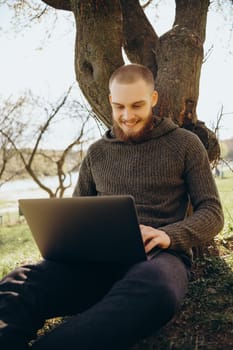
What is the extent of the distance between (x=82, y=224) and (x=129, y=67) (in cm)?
117

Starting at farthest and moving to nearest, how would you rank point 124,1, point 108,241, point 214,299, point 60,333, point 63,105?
point 63,105 < point 124,1 < point 214,299 < point 108,241 < point 60,333

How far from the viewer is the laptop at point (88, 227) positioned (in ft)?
6.30

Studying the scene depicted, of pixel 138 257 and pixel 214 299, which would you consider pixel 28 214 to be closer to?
pixel 138 257

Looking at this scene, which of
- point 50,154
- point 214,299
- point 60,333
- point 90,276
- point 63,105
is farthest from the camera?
point 50,154

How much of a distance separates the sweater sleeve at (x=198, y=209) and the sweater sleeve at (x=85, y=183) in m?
0.70

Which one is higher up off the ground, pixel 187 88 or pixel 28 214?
pixel 187 88

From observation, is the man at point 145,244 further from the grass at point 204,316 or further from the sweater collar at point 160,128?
the grass at point 204,316

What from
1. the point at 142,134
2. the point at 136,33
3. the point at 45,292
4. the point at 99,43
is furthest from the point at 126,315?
the point at 136,33

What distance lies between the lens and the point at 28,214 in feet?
7.55

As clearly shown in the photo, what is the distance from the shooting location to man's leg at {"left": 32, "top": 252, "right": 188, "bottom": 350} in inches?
66.7

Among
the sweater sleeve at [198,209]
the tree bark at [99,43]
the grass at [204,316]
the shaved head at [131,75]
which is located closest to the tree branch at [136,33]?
the tree bark at [99,43]

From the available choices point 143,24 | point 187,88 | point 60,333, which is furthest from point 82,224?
point 143,24

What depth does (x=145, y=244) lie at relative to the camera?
2217mm

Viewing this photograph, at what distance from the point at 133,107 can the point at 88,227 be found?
0.96 meters
